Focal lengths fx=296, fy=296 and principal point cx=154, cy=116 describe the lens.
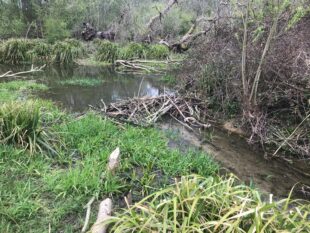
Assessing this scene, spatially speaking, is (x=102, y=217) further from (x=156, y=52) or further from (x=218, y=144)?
(x=156, y=52)

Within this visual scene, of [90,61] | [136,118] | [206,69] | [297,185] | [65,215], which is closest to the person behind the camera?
[65,215]

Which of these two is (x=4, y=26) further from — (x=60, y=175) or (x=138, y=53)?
(x=60, y=175)

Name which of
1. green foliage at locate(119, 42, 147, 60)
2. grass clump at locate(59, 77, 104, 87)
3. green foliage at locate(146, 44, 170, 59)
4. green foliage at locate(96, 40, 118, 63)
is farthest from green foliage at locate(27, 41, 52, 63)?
green foliage at locate(146, 44, 170, 59)

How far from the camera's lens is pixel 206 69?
726cm

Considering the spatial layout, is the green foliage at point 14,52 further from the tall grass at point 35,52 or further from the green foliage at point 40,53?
the green foliage at point 40,53

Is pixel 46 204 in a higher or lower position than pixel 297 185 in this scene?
higher

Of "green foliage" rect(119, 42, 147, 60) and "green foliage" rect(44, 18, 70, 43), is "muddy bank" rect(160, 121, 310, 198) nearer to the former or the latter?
"green foliage" rect(119, 42, 147, 60)

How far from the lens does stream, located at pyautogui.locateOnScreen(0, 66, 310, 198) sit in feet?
14.5

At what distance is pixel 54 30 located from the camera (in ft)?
56.0

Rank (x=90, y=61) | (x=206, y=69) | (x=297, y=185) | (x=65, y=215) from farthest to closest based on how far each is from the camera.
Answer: (x=90, y=61) → (x=206, y=69) → (x=297, y=185) → (x=65, y=215)

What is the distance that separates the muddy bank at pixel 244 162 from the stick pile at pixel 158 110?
34 centimetres

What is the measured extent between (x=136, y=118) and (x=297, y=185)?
326cm

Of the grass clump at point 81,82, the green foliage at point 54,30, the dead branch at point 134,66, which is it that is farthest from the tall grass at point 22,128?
the green foliage at point 54,30

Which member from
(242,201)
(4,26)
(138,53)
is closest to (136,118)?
(242,201)
